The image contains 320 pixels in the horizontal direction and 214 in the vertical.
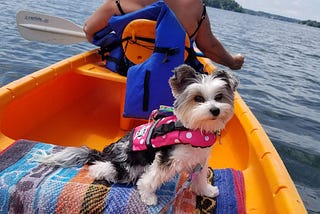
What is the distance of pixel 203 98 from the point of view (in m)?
2.17

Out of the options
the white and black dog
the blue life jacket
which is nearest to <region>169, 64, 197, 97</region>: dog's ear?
the white and black dog

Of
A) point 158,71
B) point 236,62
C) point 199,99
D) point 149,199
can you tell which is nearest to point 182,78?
point 199,99

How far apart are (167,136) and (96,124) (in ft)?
7.11

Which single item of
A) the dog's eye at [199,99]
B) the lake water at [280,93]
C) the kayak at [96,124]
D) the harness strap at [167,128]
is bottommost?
the lake water at [280,93]

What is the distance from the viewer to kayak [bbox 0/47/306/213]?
2465 mm

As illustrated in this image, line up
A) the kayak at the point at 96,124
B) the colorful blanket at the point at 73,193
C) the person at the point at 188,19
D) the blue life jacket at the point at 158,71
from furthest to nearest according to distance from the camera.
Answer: the person at the point at 188,19 → the blue life jacket at the point at 158,71 → the kayak at the point at 96,124 → the colorful blanket at the point at 73,193

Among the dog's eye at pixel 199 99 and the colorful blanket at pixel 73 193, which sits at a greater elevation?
the dog's eye at pixel 199 99

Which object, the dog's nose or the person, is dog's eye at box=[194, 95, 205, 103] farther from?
the person

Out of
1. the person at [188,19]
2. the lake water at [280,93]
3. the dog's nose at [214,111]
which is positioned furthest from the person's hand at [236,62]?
the dog's nose at [214,111]

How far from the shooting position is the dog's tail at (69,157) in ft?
8.29

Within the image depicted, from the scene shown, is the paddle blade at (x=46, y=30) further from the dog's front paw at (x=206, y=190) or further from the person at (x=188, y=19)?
the dog's front paw at (x=206, y=190)

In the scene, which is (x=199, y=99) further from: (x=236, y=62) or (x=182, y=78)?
(x=236, y=62)

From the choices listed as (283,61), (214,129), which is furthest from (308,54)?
(214,129)

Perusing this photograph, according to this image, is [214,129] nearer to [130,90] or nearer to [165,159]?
[165,159]
